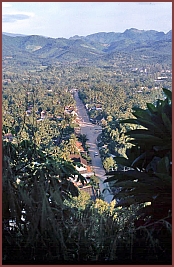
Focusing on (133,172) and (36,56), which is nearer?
(133,172)

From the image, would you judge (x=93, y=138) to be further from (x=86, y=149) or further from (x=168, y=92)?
(x=168, y=92)

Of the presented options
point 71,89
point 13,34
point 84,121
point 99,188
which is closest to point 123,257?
point 99,188

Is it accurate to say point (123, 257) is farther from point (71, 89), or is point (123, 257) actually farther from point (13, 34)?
point (13, 34)

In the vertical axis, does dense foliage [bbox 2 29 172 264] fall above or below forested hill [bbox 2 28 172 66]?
below

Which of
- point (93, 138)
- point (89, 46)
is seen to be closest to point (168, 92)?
point (93, 138)

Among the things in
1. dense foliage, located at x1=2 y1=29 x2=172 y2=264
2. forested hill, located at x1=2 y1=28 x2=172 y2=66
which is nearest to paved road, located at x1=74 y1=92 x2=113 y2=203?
dense foliage, located at x1=2 y1=29 x2=172 y2=264

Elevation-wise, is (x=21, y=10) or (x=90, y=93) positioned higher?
(x=21, y=10)

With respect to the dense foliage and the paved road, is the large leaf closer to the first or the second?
the dense foliage
